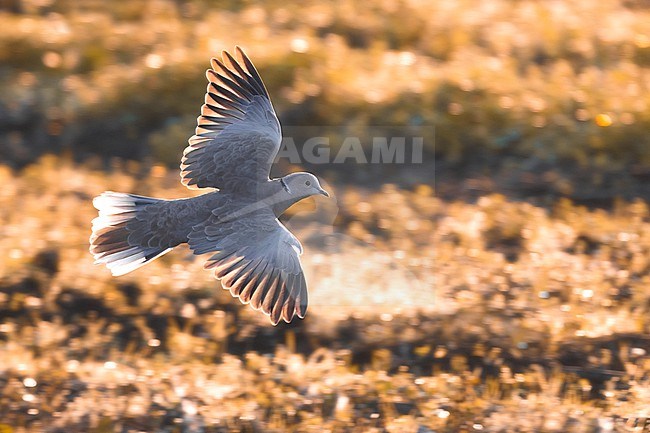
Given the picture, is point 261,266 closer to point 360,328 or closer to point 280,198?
point 280,198

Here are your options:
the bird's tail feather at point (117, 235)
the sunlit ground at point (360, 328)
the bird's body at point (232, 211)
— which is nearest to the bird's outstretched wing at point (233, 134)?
the bird's body at point (232, 211)

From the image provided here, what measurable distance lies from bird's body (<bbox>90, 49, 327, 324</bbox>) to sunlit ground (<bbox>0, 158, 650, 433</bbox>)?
2.86 ft

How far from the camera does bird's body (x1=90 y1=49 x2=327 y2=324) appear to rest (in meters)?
4.07

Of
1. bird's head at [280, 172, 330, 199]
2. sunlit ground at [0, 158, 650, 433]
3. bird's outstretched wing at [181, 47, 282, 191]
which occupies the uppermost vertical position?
bird's outstretched wing at [181, 47, 282, 191]

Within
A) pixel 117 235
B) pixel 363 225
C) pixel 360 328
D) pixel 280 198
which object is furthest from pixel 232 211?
pixel 363 225

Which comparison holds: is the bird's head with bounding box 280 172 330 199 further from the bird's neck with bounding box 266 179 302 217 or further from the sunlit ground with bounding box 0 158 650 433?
the sunlit ground with bounding box 0 158 650 433

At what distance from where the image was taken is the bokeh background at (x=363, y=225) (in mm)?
4867

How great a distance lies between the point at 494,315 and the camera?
560 centimetres

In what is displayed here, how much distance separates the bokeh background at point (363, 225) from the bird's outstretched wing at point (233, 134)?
1.20 metres

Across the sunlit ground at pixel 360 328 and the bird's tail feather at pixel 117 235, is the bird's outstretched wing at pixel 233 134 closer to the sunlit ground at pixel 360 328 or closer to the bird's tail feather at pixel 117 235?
the bird's tail feather at pixel 117 235

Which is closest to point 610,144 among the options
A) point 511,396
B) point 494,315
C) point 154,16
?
point 494,315

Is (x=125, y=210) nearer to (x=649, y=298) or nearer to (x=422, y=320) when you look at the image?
(x=422, y=320)

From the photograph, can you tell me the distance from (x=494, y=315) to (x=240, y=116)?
6.88 ft

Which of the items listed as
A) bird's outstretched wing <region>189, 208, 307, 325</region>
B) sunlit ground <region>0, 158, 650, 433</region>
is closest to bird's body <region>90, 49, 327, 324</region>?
bird's outstretched wing <region>189, 208, 307, 325</region>
